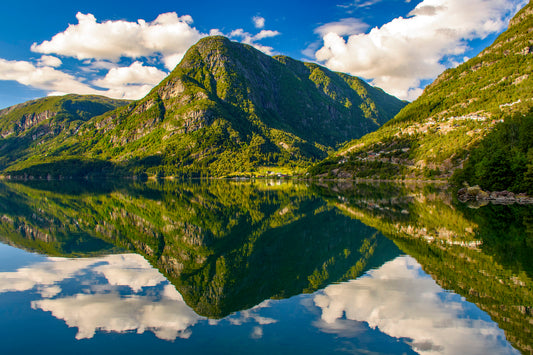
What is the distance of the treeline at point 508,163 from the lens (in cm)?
5317

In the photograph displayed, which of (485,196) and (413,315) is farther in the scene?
(485,196)

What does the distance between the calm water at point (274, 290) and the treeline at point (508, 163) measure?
85.1 ft

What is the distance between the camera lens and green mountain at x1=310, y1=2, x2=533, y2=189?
5039 inches

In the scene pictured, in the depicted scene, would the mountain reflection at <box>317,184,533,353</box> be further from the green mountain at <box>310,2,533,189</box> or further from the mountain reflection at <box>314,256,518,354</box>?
the green mountain at <box>310,2,533,189</box>

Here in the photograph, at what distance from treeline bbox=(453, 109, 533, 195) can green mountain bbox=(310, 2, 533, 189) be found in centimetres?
4774

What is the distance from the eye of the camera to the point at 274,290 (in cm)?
1677

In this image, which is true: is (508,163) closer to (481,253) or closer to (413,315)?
(481,253)

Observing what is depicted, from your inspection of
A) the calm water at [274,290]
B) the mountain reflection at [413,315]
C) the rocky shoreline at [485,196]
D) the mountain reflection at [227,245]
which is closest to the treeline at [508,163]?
the rocky shoreline at [485,196]

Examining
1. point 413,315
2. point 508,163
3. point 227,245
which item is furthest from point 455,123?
point 413,315

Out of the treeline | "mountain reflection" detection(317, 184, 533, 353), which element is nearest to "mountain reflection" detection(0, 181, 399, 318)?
"mountain reflection" detection(317, 184, 533, 353)

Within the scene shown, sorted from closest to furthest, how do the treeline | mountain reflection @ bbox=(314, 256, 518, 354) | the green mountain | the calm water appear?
mountain reflection @ bbox=(314, 256, 518, 354)
the calm water
the treeline
the green mountain

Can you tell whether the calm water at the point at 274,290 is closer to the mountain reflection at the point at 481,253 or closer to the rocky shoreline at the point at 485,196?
the mountain reflection at the point at 481,253

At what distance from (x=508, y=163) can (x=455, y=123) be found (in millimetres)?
106398

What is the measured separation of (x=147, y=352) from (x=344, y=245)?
62.5ft
